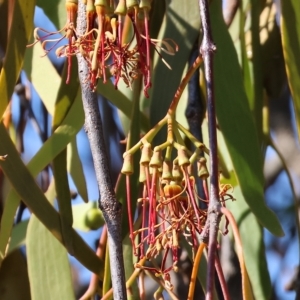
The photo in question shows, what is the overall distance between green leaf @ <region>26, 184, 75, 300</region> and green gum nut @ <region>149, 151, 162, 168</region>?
13.2 inches

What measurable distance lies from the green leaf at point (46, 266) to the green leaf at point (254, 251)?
0.24 m

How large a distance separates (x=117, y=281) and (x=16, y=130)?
86cm

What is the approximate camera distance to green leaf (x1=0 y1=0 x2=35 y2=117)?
690 millimetres

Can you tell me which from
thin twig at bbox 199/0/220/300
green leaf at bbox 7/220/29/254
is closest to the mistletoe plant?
thin twig at bbox 199/0/220/300

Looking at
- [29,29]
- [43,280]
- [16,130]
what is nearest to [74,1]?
[29,29]

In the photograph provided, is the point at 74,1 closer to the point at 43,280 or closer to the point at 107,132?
the point at 43,280

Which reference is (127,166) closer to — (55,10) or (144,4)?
(144,4)

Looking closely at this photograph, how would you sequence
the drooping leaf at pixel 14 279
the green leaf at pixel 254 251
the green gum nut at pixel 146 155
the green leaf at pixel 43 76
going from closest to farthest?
1. the green gum nut at pixel 146 155
2. the green leaf at pixel 254 251
3. the green leaf at pixel 43 76
4. the drooping leaf at pixel 14 279

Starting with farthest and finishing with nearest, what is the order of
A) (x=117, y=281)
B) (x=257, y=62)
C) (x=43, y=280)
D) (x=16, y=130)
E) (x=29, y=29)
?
(x=16, y=130), (x=257, y=62), (x=43, y=280), (x=29, y=29), (x=117, y=281)

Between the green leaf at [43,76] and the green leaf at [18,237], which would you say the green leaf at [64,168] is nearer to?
the green leaf at [43,76]

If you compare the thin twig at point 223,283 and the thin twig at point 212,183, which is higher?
the thin twig at point 212,183

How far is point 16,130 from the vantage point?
1.33 m

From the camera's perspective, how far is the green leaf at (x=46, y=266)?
83 cm

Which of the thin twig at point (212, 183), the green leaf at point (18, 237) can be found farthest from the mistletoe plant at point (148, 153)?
the green leaf at point (18, 237)
